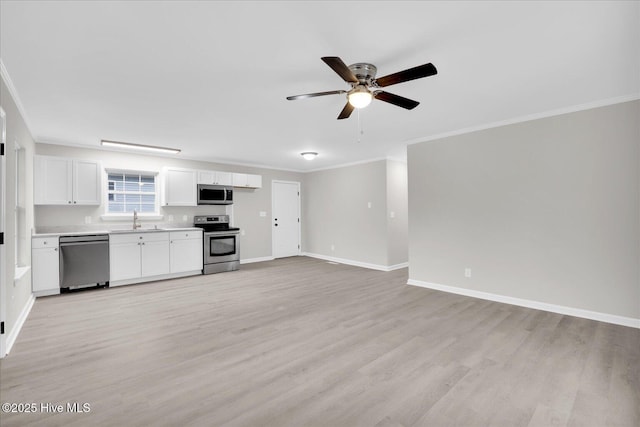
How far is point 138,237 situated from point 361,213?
4506 mm

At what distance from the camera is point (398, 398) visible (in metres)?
2.03

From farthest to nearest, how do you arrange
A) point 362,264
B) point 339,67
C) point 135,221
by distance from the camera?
point 362,264, point 135,221, point 339,67

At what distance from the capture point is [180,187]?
614 cm

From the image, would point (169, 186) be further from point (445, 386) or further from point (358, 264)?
point (445, 386)

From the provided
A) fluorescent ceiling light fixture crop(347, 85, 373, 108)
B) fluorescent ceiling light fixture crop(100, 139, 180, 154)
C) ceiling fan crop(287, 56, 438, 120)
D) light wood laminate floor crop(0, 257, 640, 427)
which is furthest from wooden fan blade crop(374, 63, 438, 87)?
fluorescent ceiling light fixture crop(100, 139, 180, 154)

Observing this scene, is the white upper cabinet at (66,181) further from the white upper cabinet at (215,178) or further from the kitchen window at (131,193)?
the white upper cabinet at (215,178)

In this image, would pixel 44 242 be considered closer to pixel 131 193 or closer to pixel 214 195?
pixel 131 193

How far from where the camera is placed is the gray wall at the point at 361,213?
650cm

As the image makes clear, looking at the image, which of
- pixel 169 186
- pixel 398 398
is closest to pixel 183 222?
pixel 169 186

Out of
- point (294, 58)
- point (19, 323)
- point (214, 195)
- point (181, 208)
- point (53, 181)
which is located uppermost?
point (294, 58)

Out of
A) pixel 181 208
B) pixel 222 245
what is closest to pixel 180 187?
pixel 181 208

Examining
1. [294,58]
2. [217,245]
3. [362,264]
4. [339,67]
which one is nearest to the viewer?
[339,67]

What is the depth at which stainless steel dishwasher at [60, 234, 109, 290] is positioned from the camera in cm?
461

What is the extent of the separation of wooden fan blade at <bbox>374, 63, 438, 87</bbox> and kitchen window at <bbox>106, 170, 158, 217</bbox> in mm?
5344
